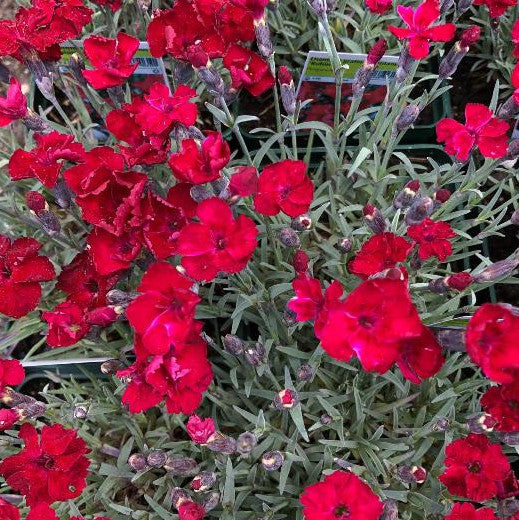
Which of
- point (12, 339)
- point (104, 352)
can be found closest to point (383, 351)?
point (104, 352)

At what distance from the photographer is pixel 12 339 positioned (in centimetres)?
149

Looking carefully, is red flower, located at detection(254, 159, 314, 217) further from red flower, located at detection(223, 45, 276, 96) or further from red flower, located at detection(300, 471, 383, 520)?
red flower, located at detection(300, 471, 383, 520)

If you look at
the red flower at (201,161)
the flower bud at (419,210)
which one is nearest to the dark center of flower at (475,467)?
the flower bud at (419,210)

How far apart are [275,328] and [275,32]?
3.30 feet

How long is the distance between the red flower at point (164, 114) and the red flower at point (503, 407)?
25.0 inches

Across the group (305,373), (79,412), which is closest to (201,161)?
(305,373)

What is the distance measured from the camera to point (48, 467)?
1.01m

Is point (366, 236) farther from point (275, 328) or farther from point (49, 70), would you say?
point (49, 70)

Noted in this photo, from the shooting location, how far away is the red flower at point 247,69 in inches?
44.9

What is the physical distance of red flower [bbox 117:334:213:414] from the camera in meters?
0.86

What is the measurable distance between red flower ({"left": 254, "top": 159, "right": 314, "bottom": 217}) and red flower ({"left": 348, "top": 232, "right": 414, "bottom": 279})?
134 millimetres

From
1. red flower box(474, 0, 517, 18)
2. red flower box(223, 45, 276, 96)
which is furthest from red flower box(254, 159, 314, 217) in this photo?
red flower box(474, 0, 517, 18)

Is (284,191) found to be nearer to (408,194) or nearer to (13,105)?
(408,194)

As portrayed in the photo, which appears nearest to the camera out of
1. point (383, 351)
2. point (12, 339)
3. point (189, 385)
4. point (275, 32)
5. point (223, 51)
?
point (383, 351)
